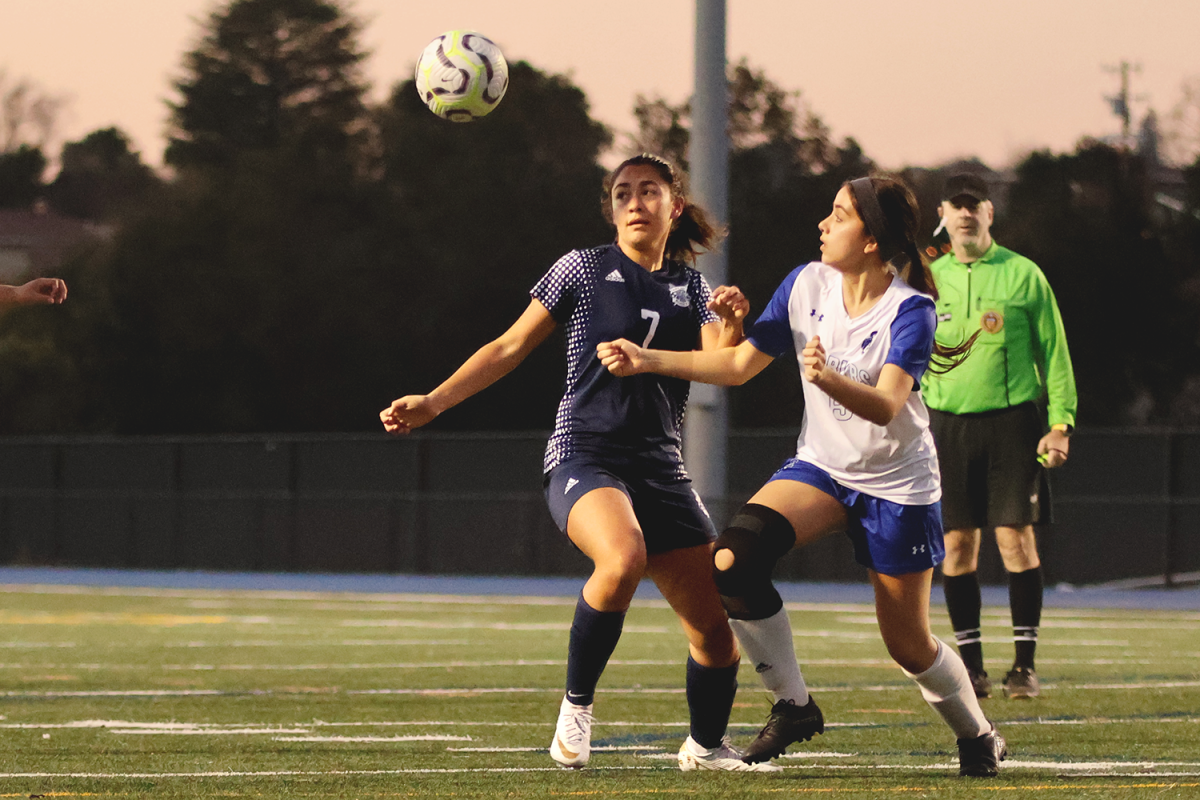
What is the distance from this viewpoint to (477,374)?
227 inches

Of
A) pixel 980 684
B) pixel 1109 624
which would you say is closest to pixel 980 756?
pixel 980 684

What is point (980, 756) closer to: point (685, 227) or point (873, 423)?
point (873, 423)

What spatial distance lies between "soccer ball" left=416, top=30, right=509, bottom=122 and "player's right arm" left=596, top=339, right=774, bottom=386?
6.09 ft

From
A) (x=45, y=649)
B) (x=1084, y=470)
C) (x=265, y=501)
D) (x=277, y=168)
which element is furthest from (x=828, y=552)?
(x=277, y=168)

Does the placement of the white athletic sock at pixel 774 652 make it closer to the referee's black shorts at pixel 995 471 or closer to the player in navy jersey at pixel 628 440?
the player in navy jersey at pixel 628 440

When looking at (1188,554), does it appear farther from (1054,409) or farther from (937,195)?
(937,195)

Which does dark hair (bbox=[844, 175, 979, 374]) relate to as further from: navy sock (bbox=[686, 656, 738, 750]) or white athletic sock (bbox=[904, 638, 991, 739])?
navy sock (bbox=[686, 656, 738, 750])

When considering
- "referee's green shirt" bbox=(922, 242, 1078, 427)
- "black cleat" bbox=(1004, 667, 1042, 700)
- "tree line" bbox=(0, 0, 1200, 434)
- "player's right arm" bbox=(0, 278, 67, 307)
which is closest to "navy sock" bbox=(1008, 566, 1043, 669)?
"black cleat" bbox=(1004, 667, 1042, 700)

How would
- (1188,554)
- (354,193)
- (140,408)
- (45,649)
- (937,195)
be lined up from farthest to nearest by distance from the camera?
(354,193), (140,408), (937,195), (1188,554), (45,649)

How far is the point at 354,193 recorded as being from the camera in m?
46.4

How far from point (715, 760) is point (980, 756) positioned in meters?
0.80

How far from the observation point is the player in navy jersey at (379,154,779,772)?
5629mm

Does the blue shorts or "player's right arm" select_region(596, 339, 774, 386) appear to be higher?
"player's right arm" select_region(596, 339, 774, 386)

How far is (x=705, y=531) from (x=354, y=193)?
41.4 meters
